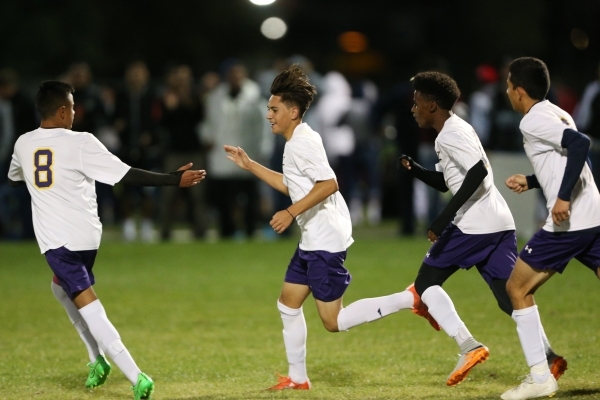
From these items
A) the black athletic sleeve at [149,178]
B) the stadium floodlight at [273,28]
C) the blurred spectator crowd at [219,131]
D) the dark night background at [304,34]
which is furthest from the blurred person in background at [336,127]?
the stadium floodlight at [273,28]

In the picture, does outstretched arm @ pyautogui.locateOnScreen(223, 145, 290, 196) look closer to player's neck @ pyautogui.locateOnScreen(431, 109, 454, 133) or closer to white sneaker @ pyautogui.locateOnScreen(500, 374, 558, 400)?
player's neck @ pyautogui.locateOnScreen(431, 109, 454, 133)

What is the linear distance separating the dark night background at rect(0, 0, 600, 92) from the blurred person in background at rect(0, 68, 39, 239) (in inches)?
371

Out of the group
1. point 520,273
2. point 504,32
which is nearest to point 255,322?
point 520,273

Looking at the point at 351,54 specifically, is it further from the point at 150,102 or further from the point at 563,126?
the point at 563,126

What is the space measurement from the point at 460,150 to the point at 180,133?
1001 cm

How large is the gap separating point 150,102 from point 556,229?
37.6 ft

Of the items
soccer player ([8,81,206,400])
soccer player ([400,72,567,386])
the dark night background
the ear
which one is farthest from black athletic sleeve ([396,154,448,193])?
the dark night background

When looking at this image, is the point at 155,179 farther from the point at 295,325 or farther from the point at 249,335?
the point at 249,335

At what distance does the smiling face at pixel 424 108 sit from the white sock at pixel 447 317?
43.8 inches

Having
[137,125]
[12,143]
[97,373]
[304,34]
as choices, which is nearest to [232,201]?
[137,125]

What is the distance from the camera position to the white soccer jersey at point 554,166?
19.2ft

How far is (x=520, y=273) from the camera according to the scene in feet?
19.7

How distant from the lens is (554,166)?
233 inches

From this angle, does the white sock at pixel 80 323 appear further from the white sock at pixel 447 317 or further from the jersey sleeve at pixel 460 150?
the jersey sleeve at pixel 460 150
